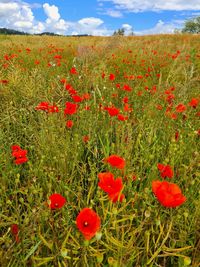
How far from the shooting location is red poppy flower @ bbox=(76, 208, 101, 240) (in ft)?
3.11

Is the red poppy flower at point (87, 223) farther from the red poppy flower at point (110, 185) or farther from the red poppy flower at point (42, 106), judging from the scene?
the red poppy flower at point (42, 106)

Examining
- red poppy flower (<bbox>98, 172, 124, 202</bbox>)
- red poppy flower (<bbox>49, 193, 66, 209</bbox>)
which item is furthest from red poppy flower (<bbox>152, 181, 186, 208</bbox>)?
red poppy flower (<bbox>49, 193, 66, 209</bbox>)

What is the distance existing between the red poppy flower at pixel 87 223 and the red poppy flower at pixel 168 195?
25 cm

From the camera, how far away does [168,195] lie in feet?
3.53

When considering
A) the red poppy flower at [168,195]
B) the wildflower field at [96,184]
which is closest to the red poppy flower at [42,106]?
the wildflower field at [96,184]

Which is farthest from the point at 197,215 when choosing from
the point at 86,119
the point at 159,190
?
the point at 86,119

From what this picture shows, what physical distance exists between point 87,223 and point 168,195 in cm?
30

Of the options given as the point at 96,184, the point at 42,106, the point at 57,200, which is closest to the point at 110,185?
the point at 57,200

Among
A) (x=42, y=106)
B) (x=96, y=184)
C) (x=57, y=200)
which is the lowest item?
(x=96, y=184)

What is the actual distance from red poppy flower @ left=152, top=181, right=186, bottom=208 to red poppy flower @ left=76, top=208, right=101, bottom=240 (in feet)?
0.81

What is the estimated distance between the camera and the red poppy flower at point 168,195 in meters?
1.07

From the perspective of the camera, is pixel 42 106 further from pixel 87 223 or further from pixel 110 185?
pixel 87 223

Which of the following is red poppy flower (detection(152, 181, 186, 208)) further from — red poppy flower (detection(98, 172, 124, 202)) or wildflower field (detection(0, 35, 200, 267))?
red poppy flower (detection(98, 172, 124, 202))

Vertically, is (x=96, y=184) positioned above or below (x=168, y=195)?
below
